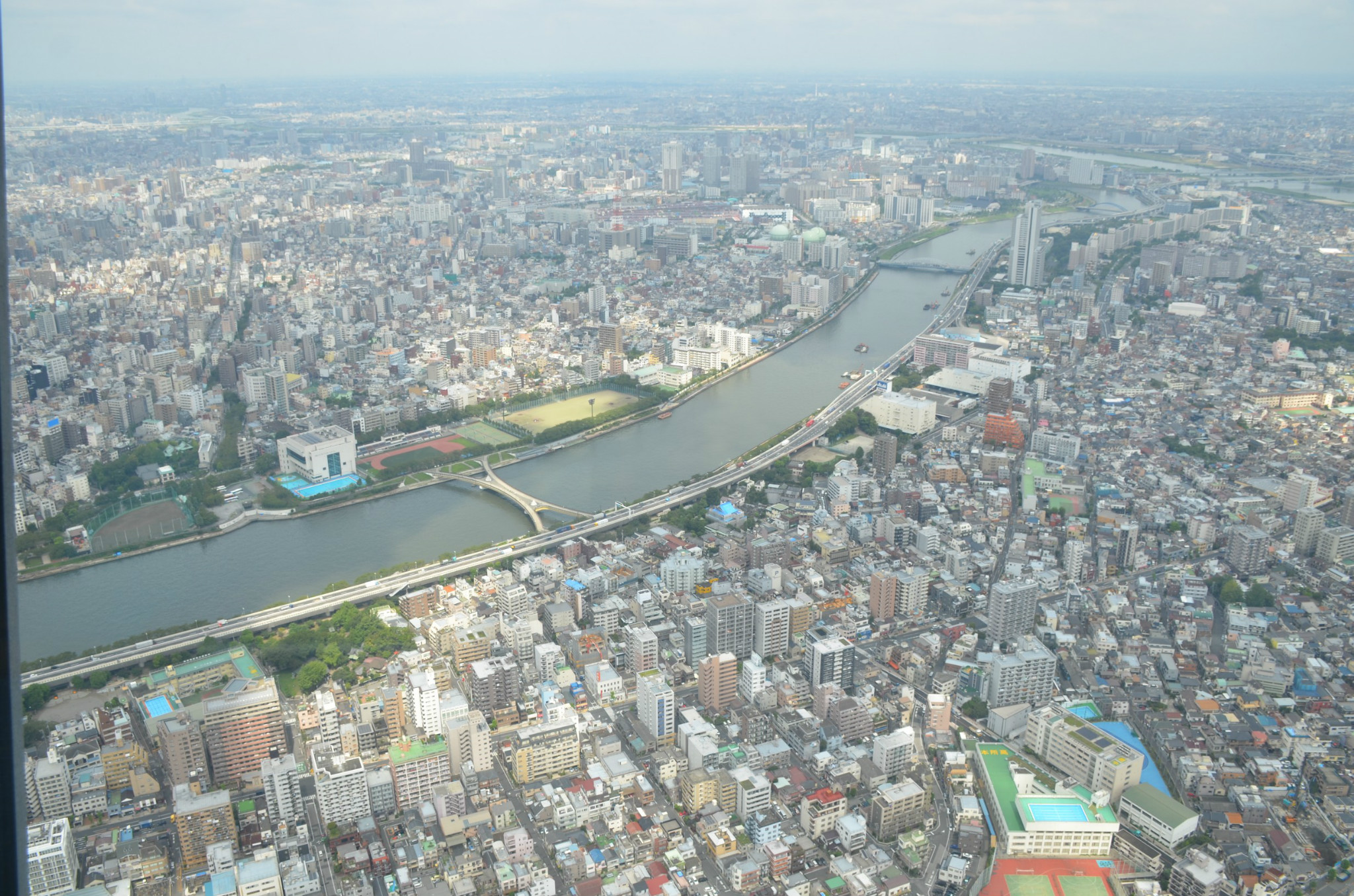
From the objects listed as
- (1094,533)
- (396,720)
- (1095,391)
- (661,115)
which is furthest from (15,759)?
(661,115)

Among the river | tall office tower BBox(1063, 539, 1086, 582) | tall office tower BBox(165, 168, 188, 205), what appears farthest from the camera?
tall office tower BBox(165, 168, 188, 205)

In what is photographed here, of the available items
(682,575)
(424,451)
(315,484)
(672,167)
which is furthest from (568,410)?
(672,167)

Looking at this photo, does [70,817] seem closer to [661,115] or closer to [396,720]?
[396,720]

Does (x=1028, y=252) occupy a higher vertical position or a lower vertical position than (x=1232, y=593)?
higher

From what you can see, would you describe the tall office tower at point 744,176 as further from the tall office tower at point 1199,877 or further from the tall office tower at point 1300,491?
the tall office tower at point 1199,877

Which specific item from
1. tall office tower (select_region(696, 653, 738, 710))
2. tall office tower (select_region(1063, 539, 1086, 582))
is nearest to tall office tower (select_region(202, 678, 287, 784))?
tall office tower (select_region(696, 653, 738, 710))

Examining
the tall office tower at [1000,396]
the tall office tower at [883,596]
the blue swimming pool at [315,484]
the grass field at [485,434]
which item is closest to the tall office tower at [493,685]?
the tall office tower at [883,596]

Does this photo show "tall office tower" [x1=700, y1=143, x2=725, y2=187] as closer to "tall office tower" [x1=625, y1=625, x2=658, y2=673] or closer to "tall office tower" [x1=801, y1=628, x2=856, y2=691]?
"tall office tower" [x1=625, y1=625, x2=658, y2=673]

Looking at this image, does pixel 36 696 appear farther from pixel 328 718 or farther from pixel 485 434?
pixel 485 434
